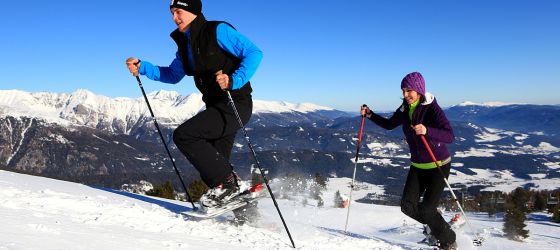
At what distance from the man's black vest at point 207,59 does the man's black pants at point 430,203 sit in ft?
11.2

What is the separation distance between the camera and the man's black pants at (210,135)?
19.9 ft

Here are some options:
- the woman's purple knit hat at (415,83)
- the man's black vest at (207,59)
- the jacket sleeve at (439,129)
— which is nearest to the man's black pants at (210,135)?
the man's black vest at (207,59)

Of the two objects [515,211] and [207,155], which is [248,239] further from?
[515,211]

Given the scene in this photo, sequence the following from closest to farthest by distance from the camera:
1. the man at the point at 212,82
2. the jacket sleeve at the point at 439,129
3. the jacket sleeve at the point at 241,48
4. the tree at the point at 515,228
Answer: the jacket sleeve at the point at 241,48, the man at the point at 212,82, the jacket sleeve at the point at 439,129, the tree at the point at 515,228

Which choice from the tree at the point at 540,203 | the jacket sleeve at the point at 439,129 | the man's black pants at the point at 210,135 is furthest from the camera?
the tree at the point at 540,203

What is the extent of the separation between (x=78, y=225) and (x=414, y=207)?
5.21 meters

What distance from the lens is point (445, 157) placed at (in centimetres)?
771

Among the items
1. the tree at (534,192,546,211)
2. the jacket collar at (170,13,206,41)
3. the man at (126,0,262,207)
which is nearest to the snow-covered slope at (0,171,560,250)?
the man at (126,0,262,207)

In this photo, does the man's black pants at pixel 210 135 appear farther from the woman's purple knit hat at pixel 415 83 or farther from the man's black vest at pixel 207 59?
the woman's purple knit hat at pixel 415 83

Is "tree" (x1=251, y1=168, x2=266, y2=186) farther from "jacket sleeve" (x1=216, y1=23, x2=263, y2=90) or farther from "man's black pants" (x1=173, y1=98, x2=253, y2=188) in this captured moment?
"jacket sleeve" (x1=216, y1=23, x2=263, y2=90)

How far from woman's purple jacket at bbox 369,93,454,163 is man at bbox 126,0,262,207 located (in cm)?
300

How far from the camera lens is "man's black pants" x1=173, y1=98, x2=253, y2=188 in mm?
6051

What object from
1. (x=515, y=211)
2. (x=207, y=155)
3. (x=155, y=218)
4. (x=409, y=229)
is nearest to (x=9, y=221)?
(x=155, y=218)

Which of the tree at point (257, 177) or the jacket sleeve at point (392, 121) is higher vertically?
the jacket sleeve at point (392, 121)
